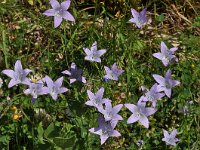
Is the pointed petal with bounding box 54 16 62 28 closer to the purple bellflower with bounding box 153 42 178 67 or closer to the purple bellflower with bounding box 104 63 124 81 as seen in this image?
the purple bellflower with bounding box 104 63 124 81

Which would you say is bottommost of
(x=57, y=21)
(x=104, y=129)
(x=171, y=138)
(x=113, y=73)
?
(x=171, y=138)

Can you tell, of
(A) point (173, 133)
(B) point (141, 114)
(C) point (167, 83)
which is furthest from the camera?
(A) point (173, 133)

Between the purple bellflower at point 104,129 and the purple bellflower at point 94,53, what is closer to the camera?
the purple bellflower at point 104,129

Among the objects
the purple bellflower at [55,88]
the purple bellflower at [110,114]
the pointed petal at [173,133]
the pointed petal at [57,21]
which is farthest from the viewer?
the pointed petal at [173,133]

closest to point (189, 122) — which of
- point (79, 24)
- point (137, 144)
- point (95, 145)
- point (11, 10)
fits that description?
point (137, 144)

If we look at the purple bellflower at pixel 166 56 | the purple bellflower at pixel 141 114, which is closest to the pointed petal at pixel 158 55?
the purple bellflower at pixel 166 56

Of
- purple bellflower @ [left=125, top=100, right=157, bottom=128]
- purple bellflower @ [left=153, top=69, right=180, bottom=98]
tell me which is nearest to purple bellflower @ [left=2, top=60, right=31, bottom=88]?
purple bellflower @ [left=125, top=100, right=157, bottom=128]

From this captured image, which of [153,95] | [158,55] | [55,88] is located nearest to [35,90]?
[55,88]

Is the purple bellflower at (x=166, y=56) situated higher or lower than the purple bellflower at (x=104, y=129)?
higher

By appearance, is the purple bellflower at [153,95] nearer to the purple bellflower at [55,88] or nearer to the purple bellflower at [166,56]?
the purple bellflower at [166,56]

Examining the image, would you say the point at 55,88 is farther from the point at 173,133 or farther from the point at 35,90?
the point at 173,133

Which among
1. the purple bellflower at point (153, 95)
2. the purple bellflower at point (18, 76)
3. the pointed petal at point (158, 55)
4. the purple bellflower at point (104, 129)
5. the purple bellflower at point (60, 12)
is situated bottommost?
the purple bellflower at point (104, 129)

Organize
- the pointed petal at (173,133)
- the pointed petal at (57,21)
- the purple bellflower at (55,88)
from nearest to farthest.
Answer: the purple bellflower at (55,88) → the pointed petal at (57,21) → the pointed petal at (173,133)
